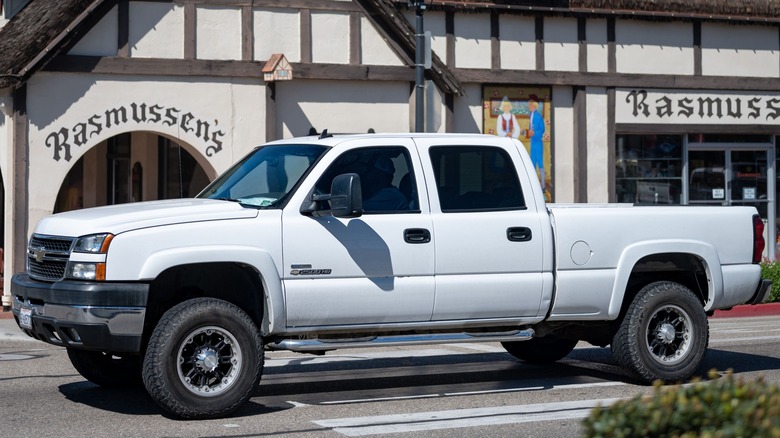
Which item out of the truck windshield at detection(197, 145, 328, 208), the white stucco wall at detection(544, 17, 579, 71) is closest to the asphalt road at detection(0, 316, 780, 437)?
the truck windshield at detection(197, 145, 328, 208)

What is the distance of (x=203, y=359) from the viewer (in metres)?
8.35

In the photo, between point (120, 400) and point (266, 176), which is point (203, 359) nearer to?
point (120, 400)

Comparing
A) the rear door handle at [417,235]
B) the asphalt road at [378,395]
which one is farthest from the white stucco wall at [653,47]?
the rear door handle at [417,235]

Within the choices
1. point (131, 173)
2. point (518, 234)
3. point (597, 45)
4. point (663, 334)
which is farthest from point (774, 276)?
point (131, 173)

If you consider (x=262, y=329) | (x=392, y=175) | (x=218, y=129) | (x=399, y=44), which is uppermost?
(x=399, y=44)

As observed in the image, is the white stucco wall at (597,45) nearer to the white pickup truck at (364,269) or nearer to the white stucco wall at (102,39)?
the white stucco wall at (102,39)

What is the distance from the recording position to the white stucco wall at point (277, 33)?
19062mm

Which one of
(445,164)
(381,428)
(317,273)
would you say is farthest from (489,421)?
(445,164)

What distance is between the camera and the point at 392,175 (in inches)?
368

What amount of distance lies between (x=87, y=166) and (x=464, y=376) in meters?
13.0

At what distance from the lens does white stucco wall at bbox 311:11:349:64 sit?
63.6ft

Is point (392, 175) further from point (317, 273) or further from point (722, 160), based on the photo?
point (722, 160)

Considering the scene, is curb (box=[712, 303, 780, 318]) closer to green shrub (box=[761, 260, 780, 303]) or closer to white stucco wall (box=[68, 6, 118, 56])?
green shrub (box=[761, 260, 780, 303])

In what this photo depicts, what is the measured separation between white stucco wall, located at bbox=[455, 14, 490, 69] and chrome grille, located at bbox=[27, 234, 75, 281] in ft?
42.5
